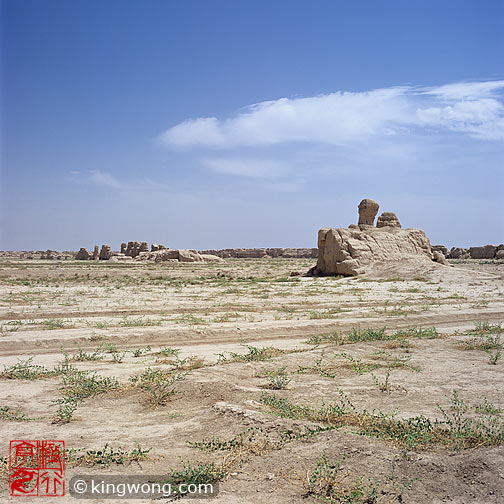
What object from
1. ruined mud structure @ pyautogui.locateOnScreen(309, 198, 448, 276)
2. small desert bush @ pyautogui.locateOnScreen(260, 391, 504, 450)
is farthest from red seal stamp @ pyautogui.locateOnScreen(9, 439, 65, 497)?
ruined mud structure @ pyautogui.locateOnScreen(309, 198, 448, 276)

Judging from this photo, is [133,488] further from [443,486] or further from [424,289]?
[424,289]

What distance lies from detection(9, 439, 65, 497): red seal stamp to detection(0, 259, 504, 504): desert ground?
0.25 ft

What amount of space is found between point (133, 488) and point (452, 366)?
16.2 feet

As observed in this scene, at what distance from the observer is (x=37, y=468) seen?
3375 millimetres

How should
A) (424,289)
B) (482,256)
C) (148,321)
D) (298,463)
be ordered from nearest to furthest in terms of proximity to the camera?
(298,463), (148,321), (424,289), (482,256)

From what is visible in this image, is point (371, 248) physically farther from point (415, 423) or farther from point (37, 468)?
point (37, 468)

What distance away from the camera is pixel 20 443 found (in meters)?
3.89

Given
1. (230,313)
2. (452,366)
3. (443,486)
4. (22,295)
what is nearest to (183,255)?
(22,295)

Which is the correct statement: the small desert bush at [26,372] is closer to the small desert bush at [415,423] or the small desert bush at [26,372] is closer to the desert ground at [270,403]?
the desert ground at [270,403]

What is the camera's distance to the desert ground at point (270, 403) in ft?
10.5

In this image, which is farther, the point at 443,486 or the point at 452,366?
the point at 452,366

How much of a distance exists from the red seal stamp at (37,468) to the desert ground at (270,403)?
77 millimetres

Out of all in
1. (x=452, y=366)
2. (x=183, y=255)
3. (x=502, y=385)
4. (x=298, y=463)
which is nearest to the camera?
(x=298, y=463)

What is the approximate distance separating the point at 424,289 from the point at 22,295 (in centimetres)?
1559
